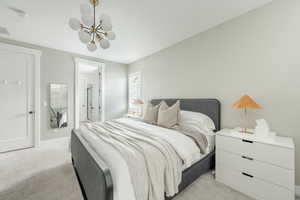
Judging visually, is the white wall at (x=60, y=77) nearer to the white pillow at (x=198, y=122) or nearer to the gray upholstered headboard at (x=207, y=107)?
the gray upholstered headboard at (x=207, y=107)

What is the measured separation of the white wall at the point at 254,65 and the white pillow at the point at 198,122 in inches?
11.4

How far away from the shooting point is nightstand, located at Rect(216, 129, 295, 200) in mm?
1327

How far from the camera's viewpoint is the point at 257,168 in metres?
1.49

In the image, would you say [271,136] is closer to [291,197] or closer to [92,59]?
[291,197]

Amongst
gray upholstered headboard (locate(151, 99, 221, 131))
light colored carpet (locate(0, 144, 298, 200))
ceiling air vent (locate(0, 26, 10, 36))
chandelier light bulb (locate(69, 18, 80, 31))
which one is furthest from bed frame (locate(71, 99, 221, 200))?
ceiling air vent (locate(0, 26, 10, 36))

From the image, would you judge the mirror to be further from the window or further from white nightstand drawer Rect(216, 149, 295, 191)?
white nightstand drawer Rect(216, 149, 295, 191)

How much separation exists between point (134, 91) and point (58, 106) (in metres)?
2.40

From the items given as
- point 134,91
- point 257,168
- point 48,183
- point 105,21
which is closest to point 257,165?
point 257,168

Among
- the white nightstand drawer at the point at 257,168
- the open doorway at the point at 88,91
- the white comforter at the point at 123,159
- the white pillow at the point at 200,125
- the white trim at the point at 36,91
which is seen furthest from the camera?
the open doorway at the point at 88,91

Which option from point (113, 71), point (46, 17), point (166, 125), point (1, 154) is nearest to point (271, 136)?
point (166, 125)

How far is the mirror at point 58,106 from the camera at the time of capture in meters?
3.36

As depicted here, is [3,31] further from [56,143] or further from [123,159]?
[123,159]

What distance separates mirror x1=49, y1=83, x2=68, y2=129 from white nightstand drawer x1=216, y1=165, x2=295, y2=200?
3.98 m

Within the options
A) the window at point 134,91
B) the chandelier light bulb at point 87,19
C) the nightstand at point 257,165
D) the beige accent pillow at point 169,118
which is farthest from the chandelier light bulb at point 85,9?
the window at point 134,91
